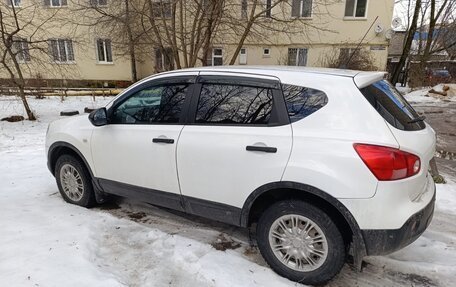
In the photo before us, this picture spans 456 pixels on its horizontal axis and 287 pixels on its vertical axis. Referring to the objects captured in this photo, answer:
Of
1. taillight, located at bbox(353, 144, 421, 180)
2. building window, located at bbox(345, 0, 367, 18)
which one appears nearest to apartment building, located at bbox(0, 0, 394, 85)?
building window, located at bbox(345, 0, 367, 18)

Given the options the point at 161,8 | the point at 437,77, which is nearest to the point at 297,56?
the point at 437,77

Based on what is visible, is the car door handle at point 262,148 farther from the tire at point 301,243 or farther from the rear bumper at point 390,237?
the rear bumper at point 390,237

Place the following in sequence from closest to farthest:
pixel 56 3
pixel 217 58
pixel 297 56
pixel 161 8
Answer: pixel 161 8 < pixel 56 3 < pixel 217 58 < pixel 297 56

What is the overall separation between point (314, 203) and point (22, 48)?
1051 centimetres

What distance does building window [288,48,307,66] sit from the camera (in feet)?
64.4

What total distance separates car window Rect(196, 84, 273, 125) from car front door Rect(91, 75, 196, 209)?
24 centimetres

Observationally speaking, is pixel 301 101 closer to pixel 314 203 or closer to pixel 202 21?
pixel 314 203

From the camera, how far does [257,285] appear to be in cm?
261

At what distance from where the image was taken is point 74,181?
4.06 m

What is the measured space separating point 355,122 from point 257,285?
1.55m

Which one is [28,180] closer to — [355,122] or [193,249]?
[193,249]

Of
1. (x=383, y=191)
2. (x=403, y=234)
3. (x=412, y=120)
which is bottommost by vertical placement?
(x=403, y=234)

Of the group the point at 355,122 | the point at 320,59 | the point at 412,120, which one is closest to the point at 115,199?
the point at 355,122

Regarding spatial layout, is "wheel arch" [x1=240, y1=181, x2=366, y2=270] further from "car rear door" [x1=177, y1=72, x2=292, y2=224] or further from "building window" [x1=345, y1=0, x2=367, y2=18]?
"building window" [x1=345, y1=0, x2=367, y2=18]
